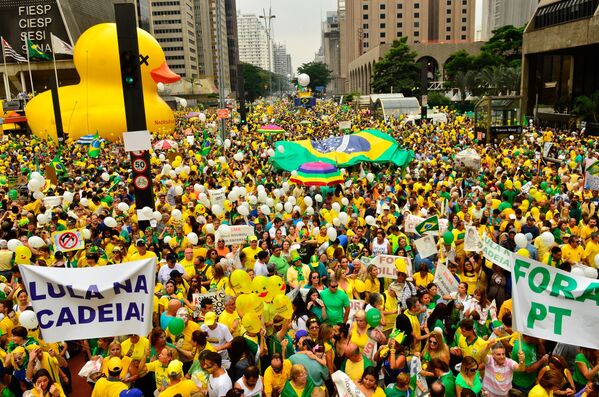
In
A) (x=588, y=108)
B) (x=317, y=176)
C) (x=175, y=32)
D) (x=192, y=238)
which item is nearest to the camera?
(x=192, y=238)

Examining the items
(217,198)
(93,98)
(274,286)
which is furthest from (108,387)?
(93,98)

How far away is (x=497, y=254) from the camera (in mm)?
7070

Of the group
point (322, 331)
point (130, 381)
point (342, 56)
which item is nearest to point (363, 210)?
point (322, 331)

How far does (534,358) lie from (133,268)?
3.99 meters

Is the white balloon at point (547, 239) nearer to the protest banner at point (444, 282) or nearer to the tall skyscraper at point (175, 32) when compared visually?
the protest banner at point (444, 282)

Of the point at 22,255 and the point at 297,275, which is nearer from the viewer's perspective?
the point at 297,275

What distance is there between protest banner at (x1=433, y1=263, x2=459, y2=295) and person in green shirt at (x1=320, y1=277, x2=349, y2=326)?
1129 millimetres

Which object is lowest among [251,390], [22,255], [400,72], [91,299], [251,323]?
[251,390]

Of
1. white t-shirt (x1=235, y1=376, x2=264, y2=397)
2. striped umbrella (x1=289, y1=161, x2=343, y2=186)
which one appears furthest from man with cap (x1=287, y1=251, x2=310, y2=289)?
striped umbrella (x1=289, y1=161, x2=343, y2=186)

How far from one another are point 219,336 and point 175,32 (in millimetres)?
125344

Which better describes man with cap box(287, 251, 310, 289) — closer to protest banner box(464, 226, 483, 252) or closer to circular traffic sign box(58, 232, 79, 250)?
protest banner box(464, 226, 483, 252)

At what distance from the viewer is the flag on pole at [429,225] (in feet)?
30.4

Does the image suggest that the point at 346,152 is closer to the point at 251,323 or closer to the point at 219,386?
the point at 251,323

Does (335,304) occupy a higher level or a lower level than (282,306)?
lower
